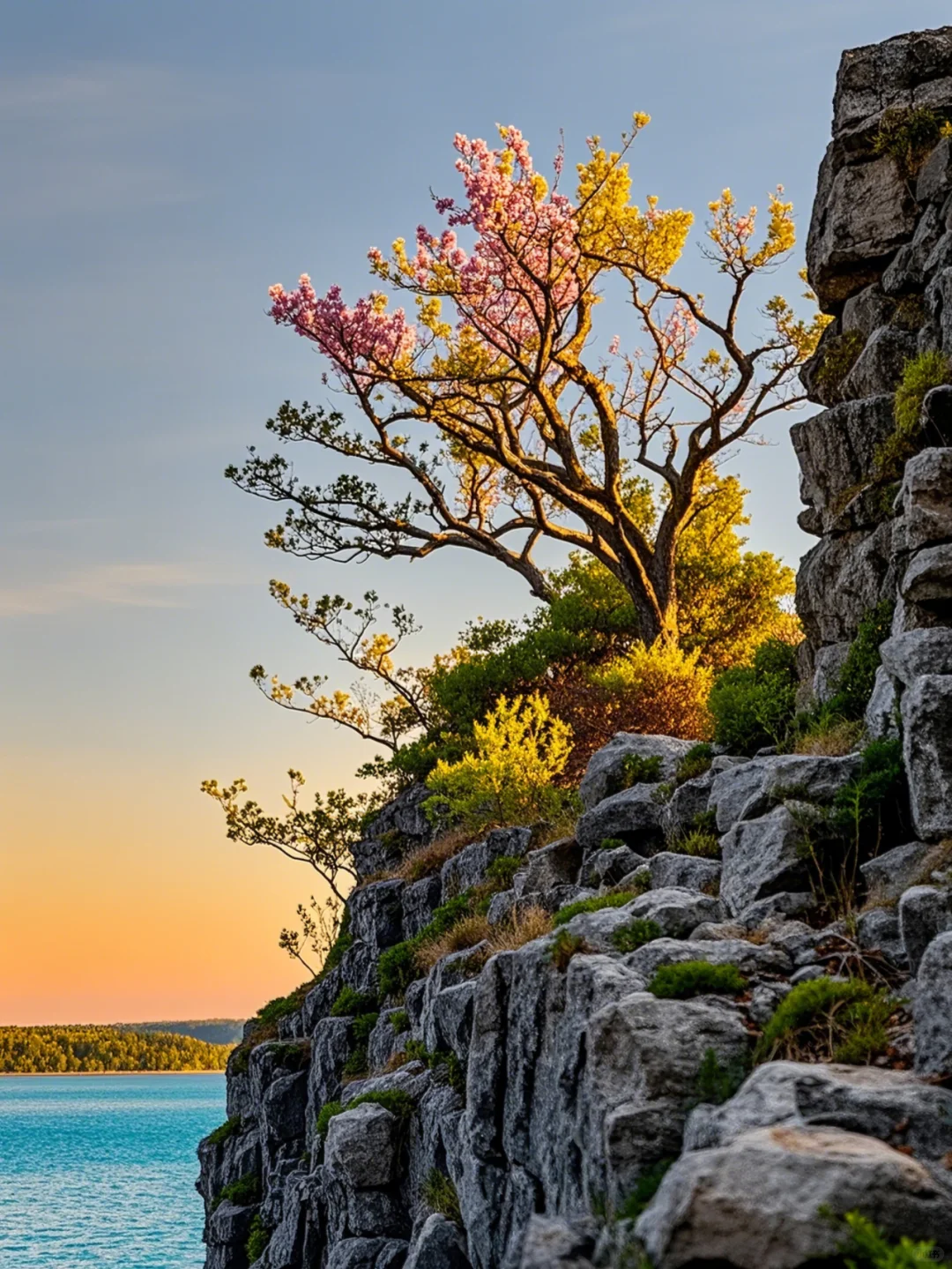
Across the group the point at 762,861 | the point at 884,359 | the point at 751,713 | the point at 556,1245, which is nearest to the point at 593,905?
the point at 762,861

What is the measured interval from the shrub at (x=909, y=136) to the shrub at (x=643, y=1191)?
16062mm

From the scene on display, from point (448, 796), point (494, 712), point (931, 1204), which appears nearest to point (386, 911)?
point (448, 796)

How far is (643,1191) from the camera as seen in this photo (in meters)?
7.45

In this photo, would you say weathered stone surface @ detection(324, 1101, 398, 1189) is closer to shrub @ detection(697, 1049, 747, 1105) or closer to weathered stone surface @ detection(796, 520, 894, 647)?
weathered stone surface @ detection(796, 520, 894, 647)

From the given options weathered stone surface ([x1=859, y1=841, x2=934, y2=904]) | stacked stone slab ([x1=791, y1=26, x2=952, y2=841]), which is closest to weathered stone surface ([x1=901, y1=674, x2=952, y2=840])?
weathered stone surface ([x1=859, y1=841, x2=934, y2=904])

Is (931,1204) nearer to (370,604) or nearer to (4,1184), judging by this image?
(370,604)

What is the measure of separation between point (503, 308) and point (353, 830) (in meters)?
20.8

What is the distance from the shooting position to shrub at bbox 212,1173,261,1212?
26.3 m

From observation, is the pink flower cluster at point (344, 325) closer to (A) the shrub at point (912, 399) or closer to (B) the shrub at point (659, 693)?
(B) the shrub at point (659, 693)

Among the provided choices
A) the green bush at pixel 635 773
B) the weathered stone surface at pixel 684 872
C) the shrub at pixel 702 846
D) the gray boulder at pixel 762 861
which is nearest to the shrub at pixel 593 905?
the weathered stone surface at pixel 684 872

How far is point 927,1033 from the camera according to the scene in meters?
7.80

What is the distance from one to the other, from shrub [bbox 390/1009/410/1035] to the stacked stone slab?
8538 mm

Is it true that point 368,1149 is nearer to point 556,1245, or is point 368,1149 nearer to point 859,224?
point 556,1245

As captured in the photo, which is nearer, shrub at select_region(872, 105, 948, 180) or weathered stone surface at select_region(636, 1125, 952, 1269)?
weathered stone surface at select_region(636, 1125, 952, 1269)
